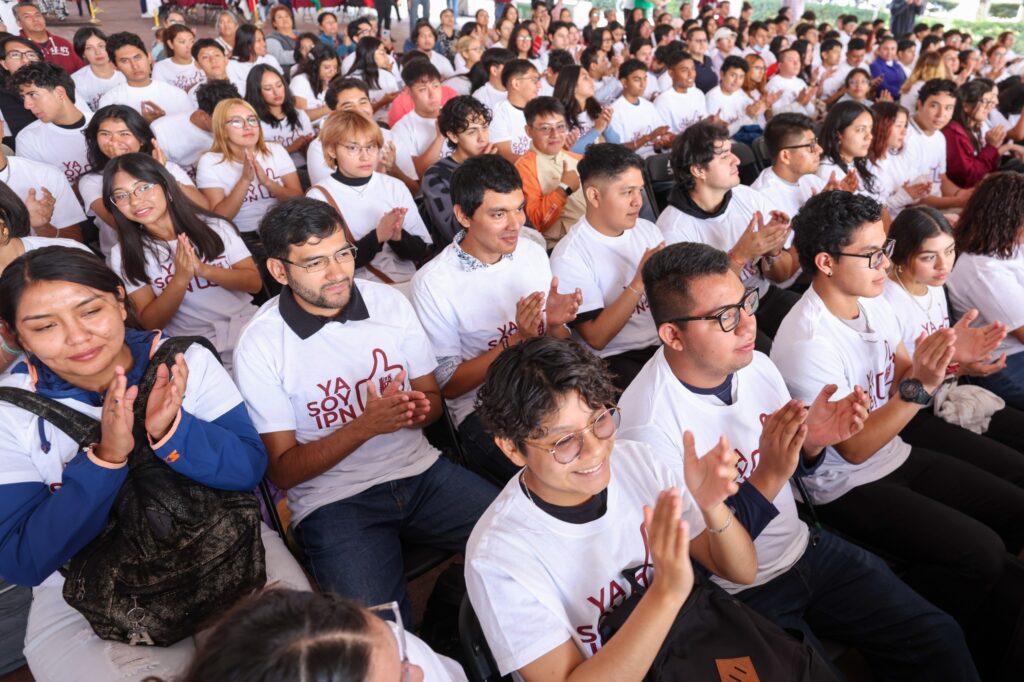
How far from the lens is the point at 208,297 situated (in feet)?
8.45

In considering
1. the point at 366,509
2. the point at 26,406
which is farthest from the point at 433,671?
the point at 26,406

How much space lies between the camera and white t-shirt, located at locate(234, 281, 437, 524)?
72.4 inches

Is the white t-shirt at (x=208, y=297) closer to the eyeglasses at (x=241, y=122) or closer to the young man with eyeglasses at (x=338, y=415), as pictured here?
the young man with eyeglasses at (x=338, y=415)

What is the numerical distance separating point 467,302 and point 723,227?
1.35m

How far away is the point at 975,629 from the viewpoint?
1.72m

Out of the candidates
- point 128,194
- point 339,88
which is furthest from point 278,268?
point 339,88

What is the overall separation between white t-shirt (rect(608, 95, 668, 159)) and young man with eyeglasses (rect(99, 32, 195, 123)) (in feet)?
9.71

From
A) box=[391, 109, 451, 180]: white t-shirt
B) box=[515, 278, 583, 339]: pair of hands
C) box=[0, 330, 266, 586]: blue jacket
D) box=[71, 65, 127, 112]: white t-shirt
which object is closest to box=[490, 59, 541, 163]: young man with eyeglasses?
box=[391, 109, 451, 180]: white t-shirt

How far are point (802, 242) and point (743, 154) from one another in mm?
2227

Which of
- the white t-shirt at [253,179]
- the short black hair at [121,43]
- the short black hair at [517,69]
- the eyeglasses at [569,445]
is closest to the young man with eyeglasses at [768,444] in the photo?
the eyeglasses at [569,445]

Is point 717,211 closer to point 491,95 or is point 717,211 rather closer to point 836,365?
point 836,365

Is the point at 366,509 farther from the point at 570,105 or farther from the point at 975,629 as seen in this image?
the point at 570,105

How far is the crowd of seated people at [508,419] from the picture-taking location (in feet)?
4.11

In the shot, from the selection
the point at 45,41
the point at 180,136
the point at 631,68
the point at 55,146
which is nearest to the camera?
the point at 55,146
